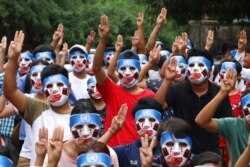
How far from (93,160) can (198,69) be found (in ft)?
8.65

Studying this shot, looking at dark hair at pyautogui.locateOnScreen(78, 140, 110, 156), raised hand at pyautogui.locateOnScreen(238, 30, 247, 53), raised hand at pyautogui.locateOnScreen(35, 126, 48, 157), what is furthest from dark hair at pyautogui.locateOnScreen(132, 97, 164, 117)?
raised hand at pyautogui.locateOnScreen(238, 30, 247, 53)

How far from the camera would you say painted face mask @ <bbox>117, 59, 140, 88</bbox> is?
27.9 feet

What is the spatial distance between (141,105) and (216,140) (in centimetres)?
107

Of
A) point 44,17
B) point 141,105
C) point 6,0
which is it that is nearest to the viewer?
point 141,105

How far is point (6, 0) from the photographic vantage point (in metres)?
26.2

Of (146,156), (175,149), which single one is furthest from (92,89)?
(146,156)

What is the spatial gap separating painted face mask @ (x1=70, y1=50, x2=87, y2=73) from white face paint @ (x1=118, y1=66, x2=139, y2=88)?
6.56 feet

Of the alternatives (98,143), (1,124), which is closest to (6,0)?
(1,124)

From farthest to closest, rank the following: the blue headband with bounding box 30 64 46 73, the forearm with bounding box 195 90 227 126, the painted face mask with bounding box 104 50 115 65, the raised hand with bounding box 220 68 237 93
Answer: the painted face mask with bounding box 104 50 115 65 < the blue headband with bounding box 30 64 46 73 < the forearm with bounding box 195 90 227 126 < the raised hand with bounding box 220 68 237 93

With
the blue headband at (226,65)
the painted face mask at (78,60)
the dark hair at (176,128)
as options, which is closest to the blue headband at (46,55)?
the painted face mask at (78,60)

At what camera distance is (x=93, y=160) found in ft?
20.6

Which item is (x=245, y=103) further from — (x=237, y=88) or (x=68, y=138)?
(x=237, y=88)

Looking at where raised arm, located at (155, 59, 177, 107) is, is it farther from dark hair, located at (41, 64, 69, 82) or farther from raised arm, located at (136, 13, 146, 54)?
raised arm, located at (136, 13, 146, 54)

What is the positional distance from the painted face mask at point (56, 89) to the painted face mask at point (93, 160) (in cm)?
140
